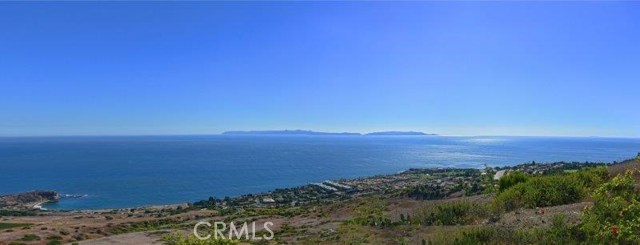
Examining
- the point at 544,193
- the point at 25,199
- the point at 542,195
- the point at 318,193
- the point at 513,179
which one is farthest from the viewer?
the point at 318,193

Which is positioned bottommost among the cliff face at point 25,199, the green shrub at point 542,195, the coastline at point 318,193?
the cliff face at point 25,199

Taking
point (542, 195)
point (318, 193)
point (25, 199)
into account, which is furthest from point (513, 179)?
point (25, 199)

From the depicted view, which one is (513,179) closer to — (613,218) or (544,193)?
(544,193)

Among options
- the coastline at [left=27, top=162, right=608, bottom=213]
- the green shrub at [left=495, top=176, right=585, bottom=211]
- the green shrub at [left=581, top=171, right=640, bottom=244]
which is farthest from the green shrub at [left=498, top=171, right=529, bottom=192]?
the coastline at [left=27, top=162, right=608, bottom=213]

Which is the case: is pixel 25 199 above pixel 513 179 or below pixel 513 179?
below

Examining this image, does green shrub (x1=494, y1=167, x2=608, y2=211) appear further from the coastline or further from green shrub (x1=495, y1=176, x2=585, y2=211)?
the coastline

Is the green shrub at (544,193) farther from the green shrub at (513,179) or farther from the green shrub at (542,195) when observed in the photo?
the green shrub at (513,179)

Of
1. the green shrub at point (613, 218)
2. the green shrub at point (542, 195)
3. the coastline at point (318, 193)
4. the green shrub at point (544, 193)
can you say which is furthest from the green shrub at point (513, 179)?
the coastline at point (318, 193)

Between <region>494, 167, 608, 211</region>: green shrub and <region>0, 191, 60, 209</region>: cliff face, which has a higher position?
<region>494, 167, 608, 211</region>: green shrub

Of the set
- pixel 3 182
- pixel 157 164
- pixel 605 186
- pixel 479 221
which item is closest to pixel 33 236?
pixel 479 221

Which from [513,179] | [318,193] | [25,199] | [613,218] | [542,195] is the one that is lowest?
[25,199]
